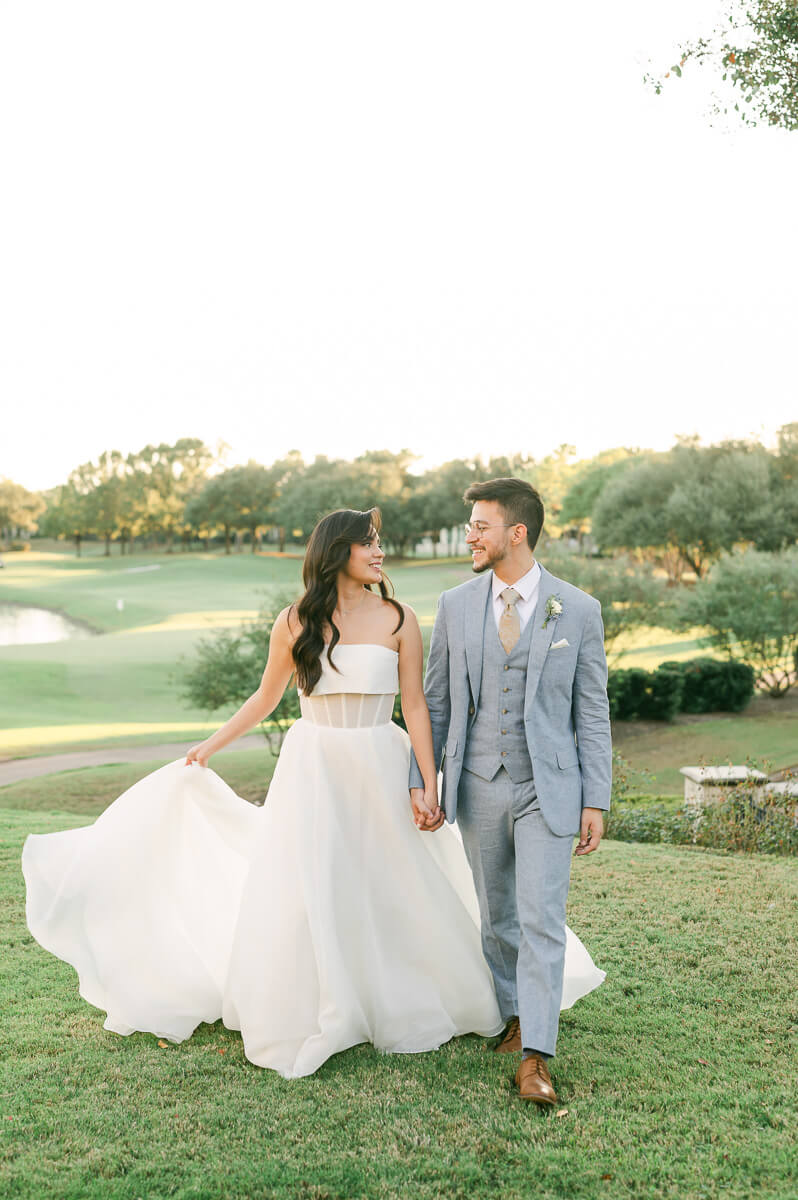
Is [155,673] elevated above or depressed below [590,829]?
below

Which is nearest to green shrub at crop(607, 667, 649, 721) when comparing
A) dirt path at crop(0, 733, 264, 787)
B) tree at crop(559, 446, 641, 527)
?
dirt path at crop(0, 733, 264, 787)

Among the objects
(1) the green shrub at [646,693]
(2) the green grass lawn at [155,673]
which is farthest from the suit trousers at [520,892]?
(1) the green shrub at [646,693]

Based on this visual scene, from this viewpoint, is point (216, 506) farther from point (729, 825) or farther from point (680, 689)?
point (729, 825)

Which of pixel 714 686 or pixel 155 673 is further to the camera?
pixel 155 673

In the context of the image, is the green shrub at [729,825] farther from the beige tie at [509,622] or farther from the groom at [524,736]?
the beige tie at [509,622]

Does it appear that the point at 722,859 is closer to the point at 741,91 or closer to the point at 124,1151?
the point at 124,1151

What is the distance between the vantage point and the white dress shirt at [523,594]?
4160 mm

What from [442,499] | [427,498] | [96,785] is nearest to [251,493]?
[427,498]

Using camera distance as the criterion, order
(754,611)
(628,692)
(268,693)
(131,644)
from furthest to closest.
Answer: (131,644), (754,611), (628,692), (268,693)

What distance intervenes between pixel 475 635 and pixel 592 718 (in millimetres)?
592

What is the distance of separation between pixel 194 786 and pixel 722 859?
493cm

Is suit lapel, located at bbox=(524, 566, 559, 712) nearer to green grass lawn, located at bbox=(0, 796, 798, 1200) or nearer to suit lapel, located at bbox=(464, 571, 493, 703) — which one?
suit lapel, located at bbox=(464, 571, 493, 703)

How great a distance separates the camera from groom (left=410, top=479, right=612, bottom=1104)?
396cm

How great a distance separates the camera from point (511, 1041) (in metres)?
4.25
